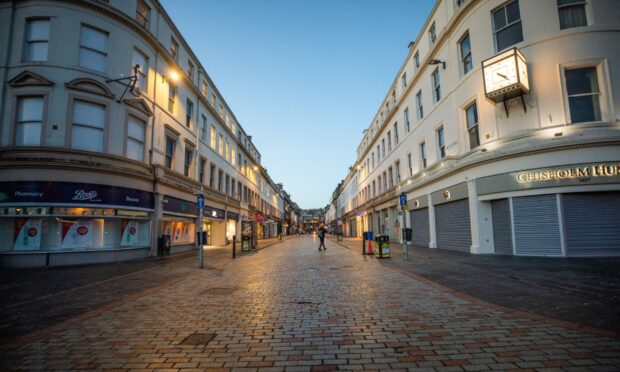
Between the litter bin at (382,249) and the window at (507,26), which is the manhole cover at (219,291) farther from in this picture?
the window at (507,26)

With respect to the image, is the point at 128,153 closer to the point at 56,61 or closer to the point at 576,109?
the point at 56,61

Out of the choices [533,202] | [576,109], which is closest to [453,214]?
[533,202]

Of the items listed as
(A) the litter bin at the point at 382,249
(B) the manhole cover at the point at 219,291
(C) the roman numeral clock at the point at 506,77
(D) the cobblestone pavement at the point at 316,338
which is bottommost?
(B) the manhole cover at the point at 219,291

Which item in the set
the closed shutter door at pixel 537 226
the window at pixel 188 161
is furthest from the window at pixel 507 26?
the window at pixel 188 161

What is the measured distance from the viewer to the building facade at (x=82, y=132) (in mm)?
13289

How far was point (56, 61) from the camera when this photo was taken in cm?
1414

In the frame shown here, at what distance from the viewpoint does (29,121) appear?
1395 cm

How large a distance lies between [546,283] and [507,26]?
12.2 meters

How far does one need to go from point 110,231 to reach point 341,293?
42.4 feet

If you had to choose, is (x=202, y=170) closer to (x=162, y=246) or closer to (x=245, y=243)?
(x=245, y=243)

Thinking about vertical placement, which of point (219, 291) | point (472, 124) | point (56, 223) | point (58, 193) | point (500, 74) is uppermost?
point (500, 74)

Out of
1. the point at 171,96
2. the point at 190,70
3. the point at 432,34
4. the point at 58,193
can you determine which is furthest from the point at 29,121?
the point at 432,34

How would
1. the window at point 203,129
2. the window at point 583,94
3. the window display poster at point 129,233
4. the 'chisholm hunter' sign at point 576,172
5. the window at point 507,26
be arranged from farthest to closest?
the window at point 203,129, the window display poster at point 129,233, the window at point 507,26, the window at point 583,94, the 'chisholm hunter' sign at point 576,172

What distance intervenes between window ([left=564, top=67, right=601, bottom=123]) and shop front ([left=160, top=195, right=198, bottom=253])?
2083 centimetres
